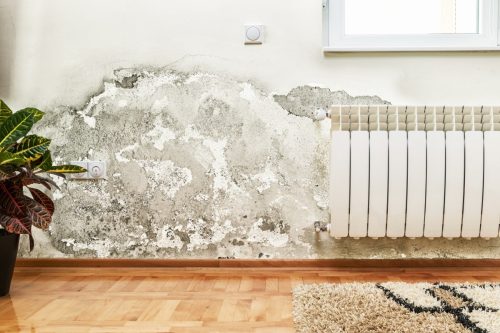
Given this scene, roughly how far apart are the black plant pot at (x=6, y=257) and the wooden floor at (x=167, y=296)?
0.05m

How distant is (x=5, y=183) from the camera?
1853 millimetres

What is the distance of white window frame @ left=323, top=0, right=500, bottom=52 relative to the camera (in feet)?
7.33

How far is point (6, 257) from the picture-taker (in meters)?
1.93

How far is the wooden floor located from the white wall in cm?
77

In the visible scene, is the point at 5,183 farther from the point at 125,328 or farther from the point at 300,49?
the point at 300,49

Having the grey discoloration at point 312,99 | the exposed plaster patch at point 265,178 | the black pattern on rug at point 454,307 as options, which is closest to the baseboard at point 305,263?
the exposed plaster patch at point 265,178

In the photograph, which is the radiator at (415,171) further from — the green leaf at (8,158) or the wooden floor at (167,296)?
the green leaf at (8,158)

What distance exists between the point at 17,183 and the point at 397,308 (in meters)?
1.38

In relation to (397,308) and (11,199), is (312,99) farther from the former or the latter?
(11,199)

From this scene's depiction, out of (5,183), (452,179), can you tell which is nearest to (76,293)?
(5,183)

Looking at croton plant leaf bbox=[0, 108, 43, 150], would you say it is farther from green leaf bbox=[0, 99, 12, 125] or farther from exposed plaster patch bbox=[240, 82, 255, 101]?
exposed plaster patch bbox=[240, 82, 255, 101]

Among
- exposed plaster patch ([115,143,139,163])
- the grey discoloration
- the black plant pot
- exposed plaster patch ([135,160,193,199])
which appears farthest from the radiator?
the black plant pot

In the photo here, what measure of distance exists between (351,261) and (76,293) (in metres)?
1.15

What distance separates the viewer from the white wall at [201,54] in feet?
7.39
